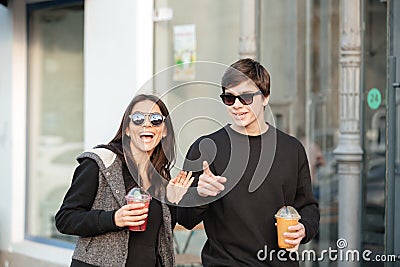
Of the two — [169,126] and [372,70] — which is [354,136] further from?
[169,126]

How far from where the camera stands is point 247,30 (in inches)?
217

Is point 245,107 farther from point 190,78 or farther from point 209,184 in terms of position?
point 190,78

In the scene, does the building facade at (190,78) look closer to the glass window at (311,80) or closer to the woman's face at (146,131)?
the glass window at (311,80)

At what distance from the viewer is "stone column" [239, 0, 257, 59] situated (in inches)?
215

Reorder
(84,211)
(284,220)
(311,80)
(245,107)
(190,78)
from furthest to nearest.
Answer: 1. (311,80)
2. (190,78)
3. (84,211)
4. (245,107)
5. (284,220)

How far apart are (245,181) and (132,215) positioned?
1.66 feet

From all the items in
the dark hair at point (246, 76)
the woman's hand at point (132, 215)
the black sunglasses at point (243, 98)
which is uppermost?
the dark hair at point (246, 76)

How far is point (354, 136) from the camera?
16.5 feet

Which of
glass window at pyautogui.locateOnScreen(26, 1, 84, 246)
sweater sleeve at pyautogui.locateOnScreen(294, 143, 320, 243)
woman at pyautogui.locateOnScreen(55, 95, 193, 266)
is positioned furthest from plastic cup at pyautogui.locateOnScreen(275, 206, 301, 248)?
glass window at pyautogui.locateOnScreen(26, 1, 84, 246)

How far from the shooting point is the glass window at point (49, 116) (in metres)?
6.68

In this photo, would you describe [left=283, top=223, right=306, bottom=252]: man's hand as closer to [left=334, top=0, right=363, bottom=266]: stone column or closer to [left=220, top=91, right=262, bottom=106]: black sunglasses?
[left=220, top=91, right=262, bottom=106]: black sunglasses

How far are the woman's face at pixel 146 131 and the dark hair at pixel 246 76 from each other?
1.14ft
